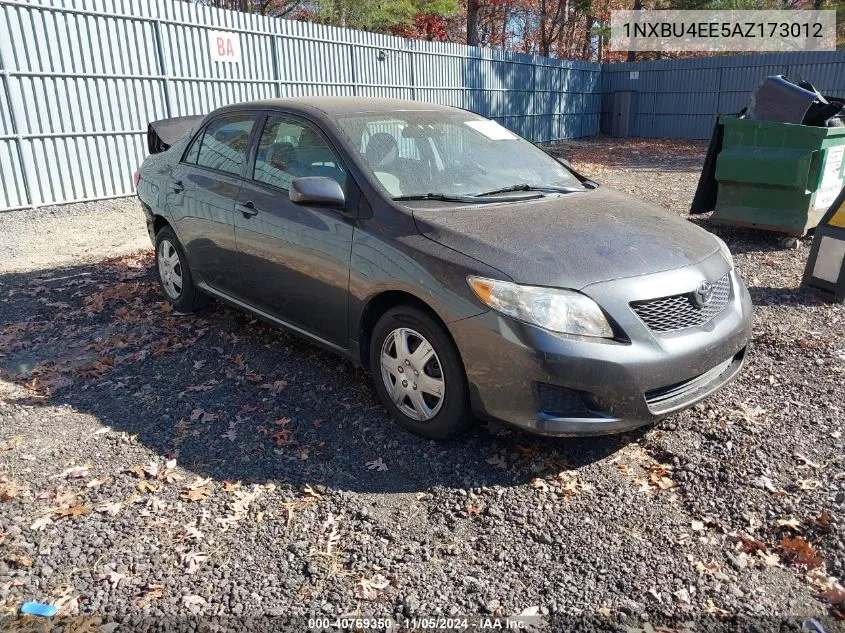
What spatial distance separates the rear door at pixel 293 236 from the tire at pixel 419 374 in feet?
1.15

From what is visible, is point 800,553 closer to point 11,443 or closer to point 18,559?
point 18,559

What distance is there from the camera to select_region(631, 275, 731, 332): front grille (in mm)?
3191

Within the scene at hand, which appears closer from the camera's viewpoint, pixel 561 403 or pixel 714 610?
pixel 714 610

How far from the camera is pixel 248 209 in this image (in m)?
4.51

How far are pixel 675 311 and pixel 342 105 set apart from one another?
2557 mm

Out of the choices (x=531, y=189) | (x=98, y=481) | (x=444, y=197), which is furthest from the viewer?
(x=531, y=189)

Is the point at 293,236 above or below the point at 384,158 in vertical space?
below

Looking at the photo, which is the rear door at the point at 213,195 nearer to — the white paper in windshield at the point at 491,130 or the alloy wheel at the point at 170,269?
the alloy wheel at the point at 170,269

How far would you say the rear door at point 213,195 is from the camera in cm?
477

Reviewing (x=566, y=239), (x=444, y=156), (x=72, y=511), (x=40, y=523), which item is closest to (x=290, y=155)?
(x=444, y=156)

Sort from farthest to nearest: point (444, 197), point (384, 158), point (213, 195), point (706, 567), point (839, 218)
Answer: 1. point (839, 218)
2. point (213, 195)
3. point (384, 158)
4. point (444, 197)
5. point (706, 567)

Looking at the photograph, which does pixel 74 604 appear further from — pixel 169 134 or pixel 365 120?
pixel 169 134

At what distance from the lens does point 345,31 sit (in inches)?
573

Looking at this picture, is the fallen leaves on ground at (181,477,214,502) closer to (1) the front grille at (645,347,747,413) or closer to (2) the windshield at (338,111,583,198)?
(2) the windshield at (338,111,583,198)
